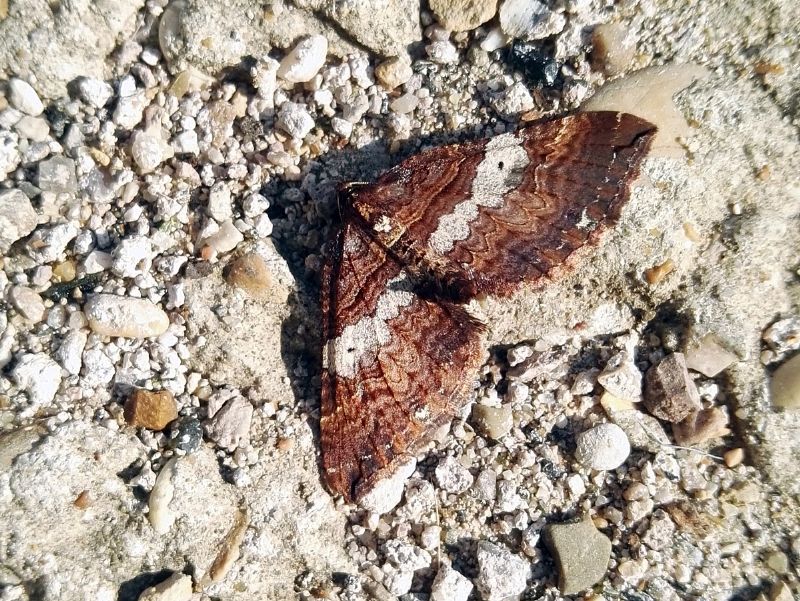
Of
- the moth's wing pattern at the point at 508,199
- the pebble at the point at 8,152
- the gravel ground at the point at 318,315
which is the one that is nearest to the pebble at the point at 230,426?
the gravel ground at the point at 318,315

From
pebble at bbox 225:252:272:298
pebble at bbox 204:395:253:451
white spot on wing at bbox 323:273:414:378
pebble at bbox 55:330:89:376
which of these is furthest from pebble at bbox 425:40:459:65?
pebble at bbox 55:330:89:376

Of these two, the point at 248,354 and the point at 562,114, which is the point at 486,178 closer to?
the point at 562,114

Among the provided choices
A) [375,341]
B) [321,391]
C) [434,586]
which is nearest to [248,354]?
[321,391]

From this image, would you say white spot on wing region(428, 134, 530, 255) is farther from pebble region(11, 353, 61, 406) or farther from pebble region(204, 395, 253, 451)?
pebble region(11, 353, 61, 406)

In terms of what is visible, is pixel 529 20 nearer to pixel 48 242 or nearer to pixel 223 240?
pixel 223 240

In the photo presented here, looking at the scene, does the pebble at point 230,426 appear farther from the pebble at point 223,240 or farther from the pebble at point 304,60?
the pebble at point 304,60

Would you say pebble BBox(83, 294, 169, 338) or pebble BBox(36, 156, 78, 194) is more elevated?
pebble BBox(36, 156, 78, 194)

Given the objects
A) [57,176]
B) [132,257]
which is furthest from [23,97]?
[132,257]
